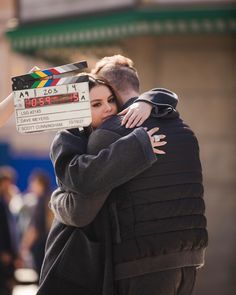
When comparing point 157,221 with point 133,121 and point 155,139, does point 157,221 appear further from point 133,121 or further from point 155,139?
point 133,121

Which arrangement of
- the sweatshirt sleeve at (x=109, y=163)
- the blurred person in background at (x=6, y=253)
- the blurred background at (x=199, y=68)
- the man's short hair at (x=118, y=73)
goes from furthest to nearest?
1. the blurred background at (x=199, y=68)
2. the blurred person in background at (x=6, y=253)
3. the man's short hair at (x=118, y=73)
4. the sweatshirt sleeve at (x=109, y=163)

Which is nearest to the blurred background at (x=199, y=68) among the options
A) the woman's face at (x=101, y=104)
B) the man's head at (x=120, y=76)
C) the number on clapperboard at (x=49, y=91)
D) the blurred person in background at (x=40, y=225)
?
the blurred person in background at (x=40, y=225)

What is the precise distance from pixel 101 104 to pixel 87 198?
0.58 metres

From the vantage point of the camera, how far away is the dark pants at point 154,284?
386cm

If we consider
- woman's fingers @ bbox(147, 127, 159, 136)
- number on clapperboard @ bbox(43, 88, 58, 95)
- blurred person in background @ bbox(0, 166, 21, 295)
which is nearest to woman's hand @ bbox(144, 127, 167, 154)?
woman's fingers @ bbox(147, 127, 159, 136)

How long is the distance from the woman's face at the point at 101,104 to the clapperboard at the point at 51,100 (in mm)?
141

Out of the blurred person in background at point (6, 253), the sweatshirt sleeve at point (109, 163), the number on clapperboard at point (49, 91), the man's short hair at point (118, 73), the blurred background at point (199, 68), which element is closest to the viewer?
the sweatshirt sleeve at point (109, 163)

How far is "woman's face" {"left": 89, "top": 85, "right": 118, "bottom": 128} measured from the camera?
413 centimetres

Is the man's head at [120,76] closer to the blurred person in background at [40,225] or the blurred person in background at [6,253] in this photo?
the blurred person in background at [6,253]

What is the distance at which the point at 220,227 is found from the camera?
9.66 metres

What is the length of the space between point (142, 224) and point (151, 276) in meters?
0.27

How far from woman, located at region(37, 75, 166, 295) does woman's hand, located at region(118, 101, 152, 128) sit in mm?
73

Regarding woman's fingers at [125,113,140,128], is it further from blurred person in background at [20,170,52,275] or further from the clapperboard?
blurred person in background at [20,170,52,275]

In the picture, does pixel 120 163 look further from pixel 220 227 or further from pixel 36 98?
pixel 220 227
